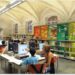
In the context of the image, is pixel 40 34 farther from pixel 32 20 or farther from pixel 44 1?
pixel 32 20

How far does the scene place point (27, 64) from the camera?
13.3 ft

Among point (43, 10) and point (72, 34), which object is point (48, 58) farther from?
point (43, 10)

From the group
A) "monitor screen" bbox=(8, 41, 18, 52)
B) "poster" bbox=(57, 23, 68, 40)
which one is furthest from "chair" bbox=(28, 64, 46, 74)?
"poster" bbox=(57, 23, 68, 40)

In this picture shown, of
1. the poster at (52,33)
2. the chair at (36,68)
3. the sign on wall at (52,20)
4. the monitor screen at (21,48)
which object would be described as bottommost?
the chair at (36,68)

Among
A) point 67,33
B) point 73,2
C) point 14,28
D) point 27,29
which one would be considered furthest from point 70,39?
point 14,28

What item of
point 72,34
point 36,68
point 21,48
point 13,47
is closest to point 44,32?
point 72,34

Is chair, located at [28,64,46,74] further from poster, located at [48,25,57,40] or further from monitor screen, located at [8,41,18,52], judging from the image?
poster, located at [48,25,57,40]

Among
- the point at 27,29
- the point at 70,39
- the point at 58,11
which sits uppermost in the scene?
the point at 58,11

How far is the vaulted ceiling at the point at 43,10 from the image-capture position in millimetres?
11250

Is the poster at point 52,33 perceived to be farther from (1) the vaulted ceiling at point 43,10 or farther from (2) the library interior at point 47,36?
(1) the vaulted ceiling at point 43,10

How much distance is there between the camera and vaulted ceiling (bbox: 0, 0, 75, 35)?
11.2 meters

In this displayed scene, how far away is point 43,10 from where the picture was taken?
1366 cm

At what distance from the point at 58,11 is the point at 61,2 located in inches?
48.1

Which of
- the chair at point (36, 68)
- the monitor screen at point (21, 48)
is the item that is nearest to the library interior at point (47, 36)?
the monitor screen at point (21, 48)
